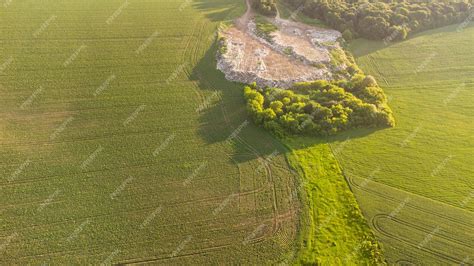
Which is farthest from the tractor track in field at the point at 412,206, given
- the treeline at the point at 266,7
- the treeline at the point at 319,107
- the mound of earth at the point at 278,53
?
the treeline at the point at 266,7

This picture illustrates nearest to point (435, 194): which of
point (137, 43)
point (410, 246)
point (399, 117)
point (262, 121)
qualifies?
point (410, 246)

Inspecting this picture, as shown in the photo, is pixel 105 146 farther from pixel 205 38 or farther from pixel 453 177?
pixel 453 177

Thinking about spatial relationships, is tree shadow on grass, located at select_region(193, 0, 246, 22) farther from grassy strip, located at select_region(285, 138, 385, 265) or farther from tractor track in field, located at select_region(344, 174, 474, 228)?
tractor track in field, located at select_region(344, 174, 474, 228)

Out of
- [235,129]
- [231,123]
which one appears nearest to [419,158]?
[235,129]

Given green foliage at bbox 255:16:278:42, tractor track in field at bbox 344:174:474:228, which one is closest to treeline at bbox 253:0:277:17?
green foliage at bbox 255:16:278:42

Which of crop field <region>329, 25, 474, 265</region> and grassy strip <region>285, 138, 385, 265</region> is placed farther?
crop field <region>329, 25, 474, 265</region>
